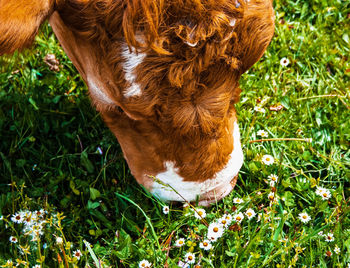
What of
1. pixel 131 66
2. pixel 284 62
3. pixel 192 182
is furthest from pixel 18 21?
pixel 284 62

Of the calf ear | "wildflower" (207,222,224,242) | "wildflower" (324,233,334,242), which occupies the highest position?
the calf ear

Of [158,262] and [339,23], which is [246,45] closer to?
[158,262]

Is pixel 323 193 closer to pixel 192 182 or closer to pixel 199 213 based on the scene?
Answer: pixel 199 213

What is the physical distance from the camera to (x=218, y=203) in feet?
9.92

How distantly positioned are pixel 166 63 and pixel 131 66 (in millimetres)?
160

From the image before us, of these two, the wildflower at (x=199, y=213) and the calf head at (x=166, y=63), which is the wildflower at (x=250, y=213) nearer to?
the wildflower at (x=199, y=213)

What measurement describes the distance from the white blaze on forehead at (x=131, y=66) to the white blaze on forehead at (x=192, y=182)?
52cm

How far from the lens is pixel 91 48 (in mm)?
2111

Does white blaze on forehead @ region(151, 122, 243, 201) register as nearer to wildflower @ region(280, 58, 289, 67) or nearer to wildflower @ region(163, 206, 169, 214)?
wildflower @ region(163, 206, 169, 214)

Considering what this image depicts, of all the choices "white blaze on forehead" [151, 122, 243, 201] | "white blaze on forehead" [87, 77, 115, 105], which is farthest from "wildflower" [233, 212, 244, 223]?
"white blaze on forehead" [87, 77, 115, 105]

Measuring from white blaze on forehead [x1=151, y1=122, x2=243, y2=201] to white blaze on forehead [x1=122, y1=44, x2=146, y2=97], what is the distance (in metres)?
0.52

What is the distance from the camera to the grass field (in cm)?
271

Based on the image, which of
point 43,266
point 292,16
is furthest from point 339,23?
point 43,266

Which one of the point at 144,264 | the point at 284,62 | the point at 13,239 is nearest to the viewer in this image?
the point at 144,264
